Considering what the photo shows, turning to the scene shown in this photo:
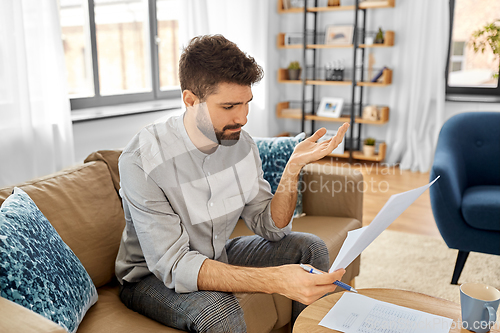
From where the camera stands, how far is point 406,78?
165 inches

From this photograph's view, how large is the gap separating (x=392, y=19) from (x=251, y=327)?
369cm

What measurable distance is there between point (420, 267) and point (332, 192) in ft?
2.24

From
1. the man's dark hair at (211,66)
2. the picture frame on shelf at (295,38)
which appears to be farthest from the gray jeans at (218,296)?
the picture frame on shelf at (295,38)

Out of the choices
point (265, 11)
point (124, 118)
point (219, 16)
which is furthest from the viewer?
point (265, 11)

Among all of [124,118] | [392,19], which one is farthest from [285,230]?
[392,19]

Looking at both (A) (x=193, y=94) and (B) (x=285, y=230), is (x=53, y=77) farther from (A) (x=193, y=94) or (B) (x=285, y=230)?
(B) (x=285, y=230)

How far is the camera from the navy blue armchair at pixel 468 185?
6.32 feet

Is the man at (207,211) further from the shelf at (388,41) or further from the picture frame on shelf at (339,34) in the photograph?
the picture frame on shelf at (339,34)

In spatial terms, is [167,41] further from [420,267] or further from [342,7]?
[420,267]

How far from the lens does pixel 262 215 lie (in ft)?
4.61

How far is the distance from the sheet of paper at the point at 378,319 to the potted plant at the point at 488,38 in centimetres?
324

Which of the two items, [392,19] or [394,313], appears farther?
[392,19]

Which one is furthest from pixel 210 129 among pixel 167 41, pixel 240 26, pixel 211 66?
pixel 240 26

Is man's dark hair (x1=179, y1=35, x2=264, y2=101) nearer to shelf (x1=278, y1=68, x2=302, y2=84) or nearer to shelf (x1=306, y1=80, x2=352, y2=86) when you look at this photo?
shelf (x1=306, y1=80, x2=352, y2=86)
